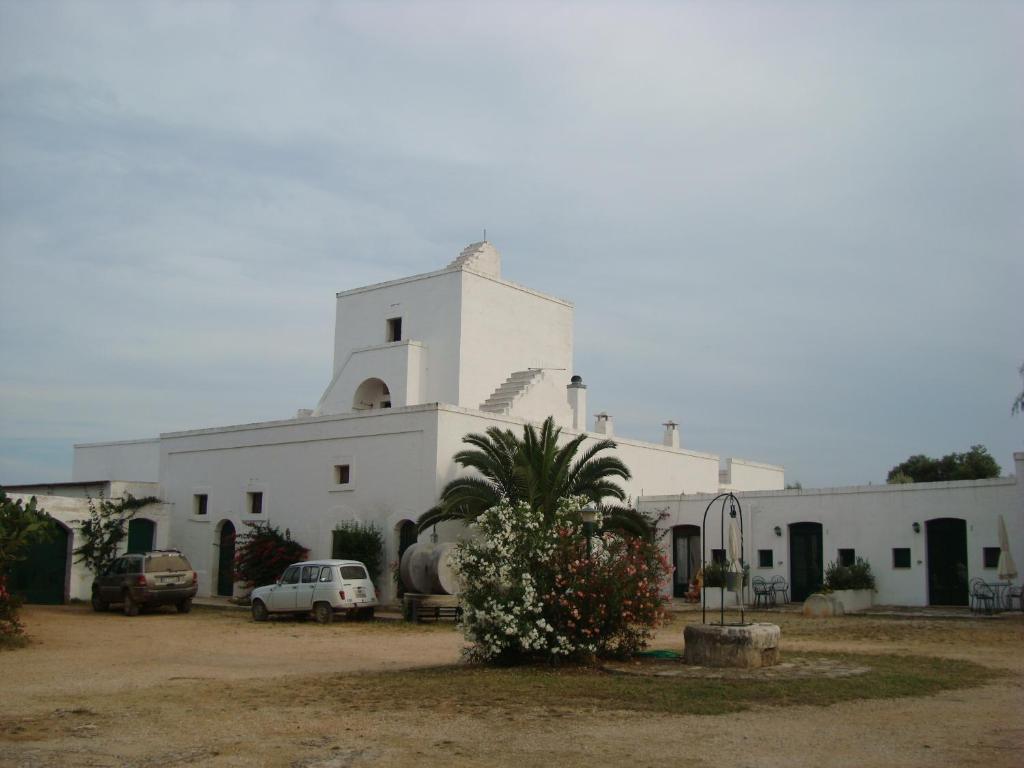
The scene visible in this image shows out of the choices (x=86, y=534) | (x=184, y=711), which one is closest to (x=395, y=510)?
(x=86, y=534)

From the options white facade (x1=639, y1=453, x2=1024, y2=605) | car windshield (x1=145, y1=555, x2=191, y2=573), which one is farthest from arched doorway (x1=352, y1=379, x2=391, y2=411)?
white facade (x1=639, y1=453, x2=1024, y2=605)

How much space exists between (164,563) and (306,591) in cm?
466

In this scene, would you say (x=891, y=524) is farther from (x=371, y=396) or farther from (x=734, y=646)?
(x=371, y=396)

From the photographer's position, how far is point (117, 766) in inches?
309

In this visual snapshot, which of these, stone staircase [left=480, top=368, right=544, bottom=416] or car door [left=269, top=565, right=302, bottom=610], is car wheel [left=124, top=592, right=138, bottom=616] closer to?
car door [left=269, top=565, right=302, bottom=610]

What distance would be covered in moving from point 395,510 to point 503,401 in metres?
6.50

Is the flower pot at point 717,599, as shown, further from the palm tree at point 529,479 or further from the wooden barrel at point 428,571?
the wooden barrel at point 428,571

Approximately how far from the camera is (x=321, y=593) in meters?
24.0

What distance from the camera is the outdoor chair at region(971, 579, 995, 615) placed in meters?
23.7

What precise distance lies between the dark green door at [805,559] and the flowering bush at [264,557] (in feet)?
47.1

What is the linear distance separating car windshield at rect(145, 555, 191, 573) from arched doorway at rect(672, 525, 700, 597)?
585 inches

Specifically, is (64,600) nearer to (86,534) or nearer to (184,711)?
(86,534)

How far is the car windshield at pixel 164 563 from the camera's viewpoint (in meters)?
26.0

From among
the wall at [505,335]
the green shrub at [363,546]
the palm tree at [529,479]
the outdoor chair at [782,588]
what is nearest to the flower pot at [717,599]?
the outdoor chair at [782,588]
